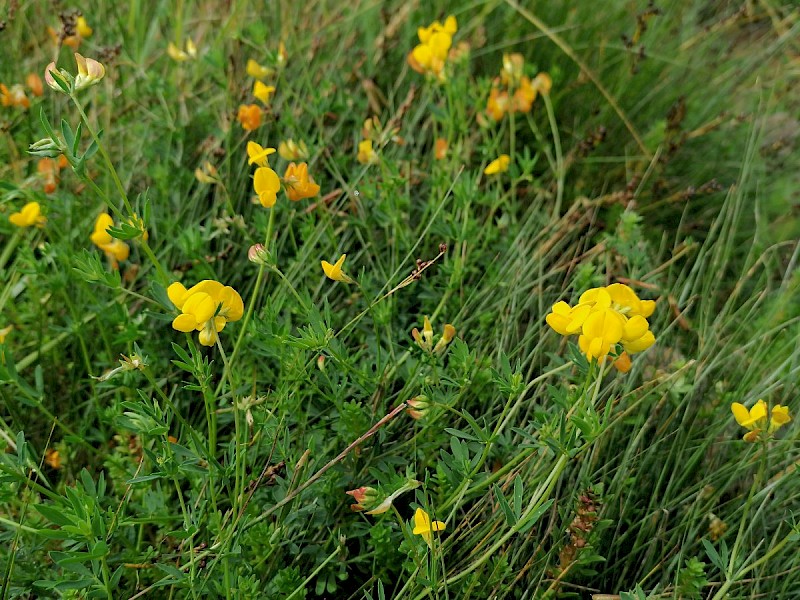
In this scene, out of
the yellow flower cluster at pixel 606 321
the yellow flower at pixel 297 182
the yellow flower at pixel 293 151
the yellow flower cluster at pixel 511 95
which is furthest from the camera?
the yellow flower cluster at pixel 511 95

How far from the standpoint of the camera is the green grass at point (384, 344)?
1.29 metres

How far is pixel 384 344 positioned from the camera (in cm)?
173

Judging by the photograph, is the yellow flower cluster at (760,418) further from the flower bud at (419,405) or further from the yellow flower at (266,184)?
the yellow flower at (266,184)

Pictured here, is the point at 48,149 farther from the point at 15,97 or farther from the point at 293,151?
the point at 15,97

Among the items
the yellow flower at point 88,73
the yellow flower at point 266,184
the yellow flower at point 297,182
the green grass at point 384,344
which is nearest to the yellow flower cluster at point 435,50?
the green grass at point 384,344

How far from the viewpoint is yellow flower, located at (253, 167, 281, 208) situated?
129 centimetres

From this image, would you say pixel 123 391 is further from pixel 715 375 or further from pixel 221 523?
pixel 715 375

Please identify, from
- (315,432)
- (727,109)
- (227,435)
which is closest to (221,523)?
(315,432)

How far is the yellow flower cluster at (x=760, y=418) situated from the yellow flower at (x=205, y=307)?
86cm

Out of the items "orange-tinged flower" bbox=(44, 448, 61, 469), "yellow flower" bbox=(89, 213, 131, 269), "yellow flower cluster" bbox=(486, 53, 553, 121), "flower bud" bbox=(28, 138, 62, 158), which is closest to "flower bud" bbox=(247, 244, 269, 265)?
"flower bud" bbox=(28, 138, 62, 158)

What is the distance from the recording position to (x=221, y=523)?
1.32m

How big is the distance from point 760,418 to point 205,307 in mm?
939

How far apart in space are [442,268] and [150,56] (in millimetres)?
1586

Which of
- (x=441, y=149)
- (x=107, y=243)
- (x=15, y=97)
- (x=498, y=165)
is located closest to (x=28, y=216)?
(x=107, y=243)
